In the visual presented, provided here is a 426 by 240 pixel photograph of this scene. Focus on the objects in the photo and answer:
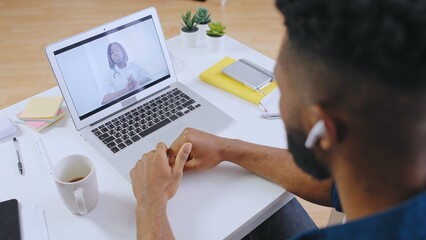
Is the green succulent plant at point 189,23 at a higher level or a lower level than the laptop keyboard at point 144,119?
higher

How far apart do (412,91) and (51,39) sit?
280 cm

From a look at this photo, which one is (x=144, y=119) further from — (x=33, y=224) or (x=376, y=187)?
(x=376, y=187)

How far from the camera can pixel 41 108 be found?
1.08 m

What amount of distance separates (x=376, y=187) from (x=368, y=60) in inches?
7.6

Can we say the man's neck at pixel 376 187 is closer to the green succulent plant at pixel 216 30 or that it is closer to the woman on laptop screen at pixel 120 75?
the woman on laptop screen at pixel 120 75

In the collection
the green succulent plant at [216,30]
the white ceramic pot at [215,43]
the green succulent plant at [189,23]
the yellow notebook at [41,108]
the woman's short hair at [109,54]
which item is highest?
the woman's short hair at [109,54]

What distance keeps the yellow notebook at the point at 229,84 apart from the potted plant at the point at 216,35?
0.33ft

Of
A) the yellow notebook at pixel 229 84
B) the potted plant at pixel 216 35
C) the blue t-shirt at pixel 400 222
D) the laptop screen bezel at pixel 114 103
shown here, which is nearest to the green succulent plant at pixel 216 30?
the potted plant at pixel 216 35

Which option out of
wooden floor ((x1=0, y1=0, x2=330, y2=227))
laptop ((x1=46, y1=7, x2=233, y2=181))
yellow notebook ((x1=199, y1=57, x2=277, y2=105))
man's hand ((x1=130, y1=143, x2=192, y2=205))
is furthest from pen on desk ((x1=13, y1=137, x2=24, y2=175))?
wooden floor ((x1=0, y1=0, x2=330, y2=227))

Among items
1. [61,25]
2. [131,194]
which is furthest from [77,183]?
[61,25]

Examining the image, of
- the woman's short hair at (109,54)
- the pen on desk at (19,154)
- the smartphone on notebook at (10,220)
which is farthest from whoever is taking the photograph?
the woman's short hair at (109,54)

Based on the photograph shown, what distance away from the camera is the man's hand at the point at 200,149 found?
926 mm

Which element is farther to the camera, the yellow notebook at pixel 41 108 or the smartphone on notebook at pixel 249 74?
the smartphone on notebook at pixel 249 74

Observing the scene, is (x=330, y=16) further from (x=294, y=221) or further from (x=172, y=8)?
(x=172, y=8)
